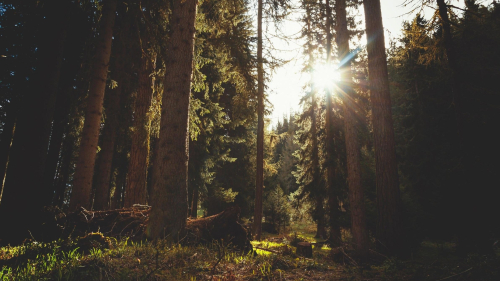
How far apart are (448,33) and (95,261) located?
12318mm

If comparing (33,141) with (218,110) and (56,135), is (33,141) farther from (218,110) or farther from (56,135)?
(218,110)

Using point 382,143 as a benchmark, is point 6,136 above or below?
above


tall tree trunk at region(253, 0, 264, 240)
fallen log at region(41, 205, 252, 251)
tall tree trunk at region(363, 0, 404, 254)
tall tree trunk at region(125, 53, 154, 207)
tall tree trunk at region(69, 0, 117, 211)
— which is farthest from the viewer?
tall tree trunk at region(253, 0, 264, 240)

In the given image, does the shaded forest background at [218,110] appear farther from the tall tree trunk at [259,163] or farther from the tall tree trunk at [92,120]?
the tall tree trunk at [259,163]

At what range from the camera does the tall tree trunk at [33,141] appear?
173 inches

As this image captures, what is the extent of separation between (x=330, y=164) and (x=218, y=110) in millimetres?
7842

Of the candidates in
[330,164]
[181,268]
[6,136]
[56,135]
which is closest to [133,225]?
[181,268]

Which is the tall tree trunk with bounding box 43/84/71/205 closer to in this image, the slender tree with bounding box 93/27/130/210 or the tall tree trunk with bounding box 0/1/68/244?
the slender tree with bounding box 93/27/130/210

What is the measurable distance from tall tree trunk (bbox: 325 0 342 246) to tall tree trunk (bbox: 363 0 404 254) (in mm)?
→ 8245

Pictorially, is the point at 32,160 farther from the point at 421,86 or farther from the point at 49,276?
the point at 421,86

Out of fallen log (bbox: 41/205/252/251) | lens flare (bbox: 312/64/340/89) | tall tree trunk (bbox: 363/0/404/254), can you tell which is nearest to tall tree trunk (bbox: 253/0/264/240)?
lens flare (bbox: 312/64/340/89)

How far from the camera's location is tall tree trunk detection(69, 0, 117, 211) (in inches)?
262

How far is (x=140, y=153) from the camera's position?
26.2ft

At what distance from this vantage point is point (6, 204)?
14.4 ft
